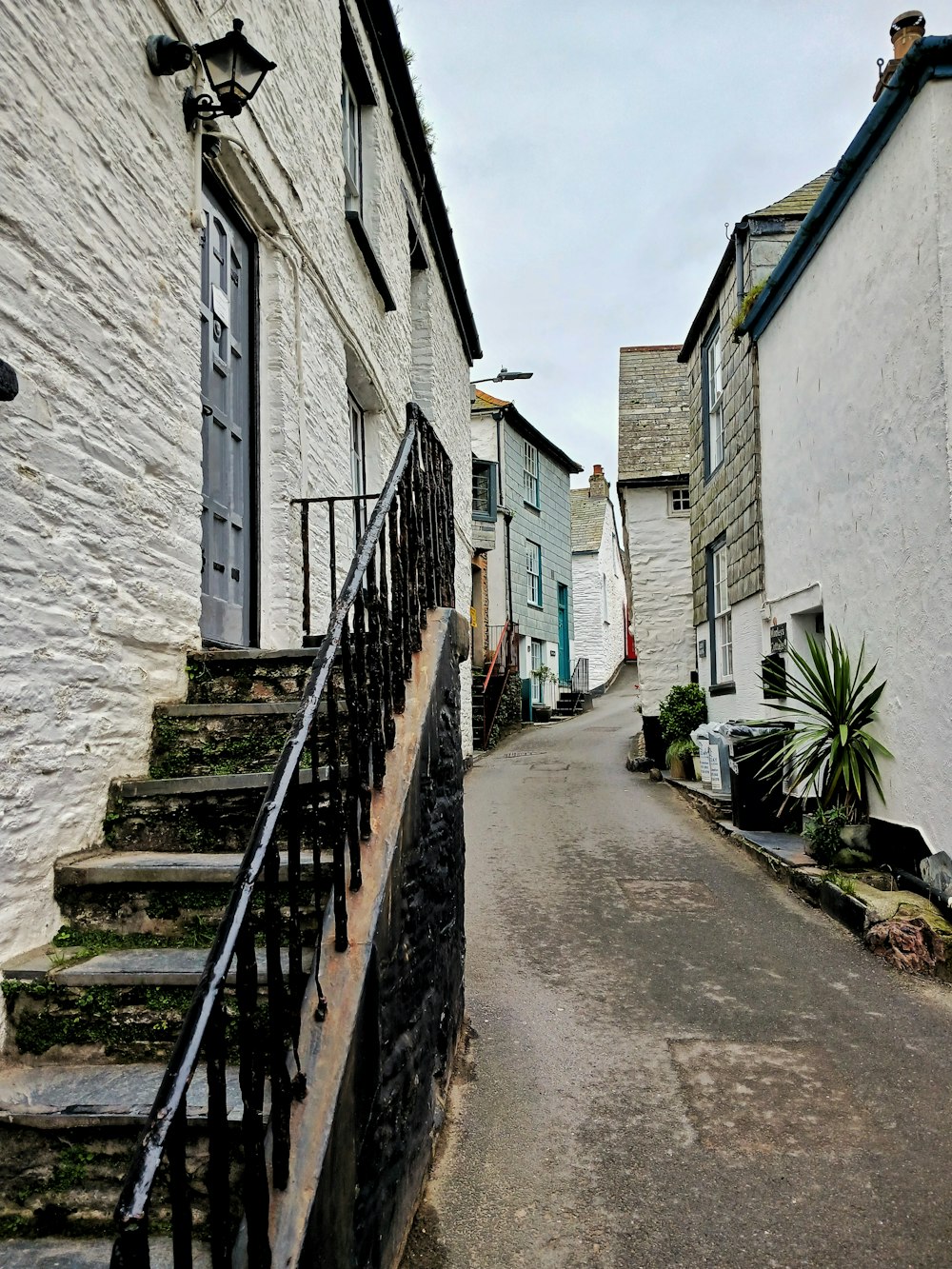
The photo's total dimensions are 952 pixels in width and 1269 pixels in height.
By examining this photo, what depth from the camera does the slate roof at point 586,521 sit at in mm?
30969

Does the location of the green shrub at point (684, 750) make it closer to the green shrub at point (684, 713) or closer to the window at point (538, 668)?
the green shrub at point (684, 713)

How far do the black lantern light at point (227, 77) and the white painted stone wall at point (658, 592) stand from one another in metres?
11.9

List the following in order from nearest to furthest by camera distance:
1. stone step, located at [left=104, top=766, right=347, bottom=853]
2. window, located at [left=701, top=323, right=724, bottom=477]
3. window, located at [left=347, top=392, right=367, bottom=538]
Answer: stone step, located at [left=104, top=766, right=347, bottom=853] → window, located at [left=347, top=392, right=367, bottom=538] → window, located at [left=701, top=323, right=724, bottom=477]

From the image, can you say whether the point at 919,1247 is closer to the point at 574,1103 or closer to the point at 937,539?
the point at 574,1103

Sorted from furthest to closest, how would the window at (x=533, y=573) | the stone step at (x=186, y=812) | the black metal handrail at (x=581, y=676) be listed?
the black metal handrail at (x=581, y=676) → the window at (x=533, y=573) → the stone step at (x=186, y=812)

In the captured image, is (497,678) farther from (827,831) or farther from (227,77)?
(227,77)

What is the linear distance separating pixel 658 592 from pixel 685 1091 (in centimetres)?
1213

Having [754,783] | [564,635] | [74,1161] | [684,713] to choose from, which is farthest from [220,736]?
[564,635]

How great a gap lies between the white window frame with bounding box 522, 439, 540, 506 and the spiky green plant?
644 inches

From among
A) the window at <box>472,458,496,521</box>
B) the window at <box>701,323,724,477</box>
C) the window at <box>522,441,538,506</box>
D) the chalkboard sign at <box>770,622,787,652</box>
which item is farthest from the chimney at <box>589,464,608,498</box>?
the chalkboard sign at <box>770,622,787,652</box>

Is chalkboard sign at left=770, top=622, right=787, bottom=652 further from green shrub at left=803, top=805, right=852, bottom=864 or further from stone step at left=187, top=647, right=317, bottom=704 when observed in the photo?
stone step at left=187, top=647, right=317, bottom=704

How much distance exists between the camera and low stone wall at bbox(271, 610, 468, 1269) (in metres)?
2.04

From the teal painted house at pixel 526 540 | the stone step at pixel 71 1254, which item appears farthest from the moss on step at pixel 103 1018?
the teal painted house at pixel 526 540

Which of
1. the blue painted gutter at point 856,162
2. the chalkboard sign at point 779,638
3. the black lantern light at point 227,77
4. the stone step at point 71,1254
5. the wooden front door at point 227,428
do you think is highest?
the blue painted gutter at point 856,162
